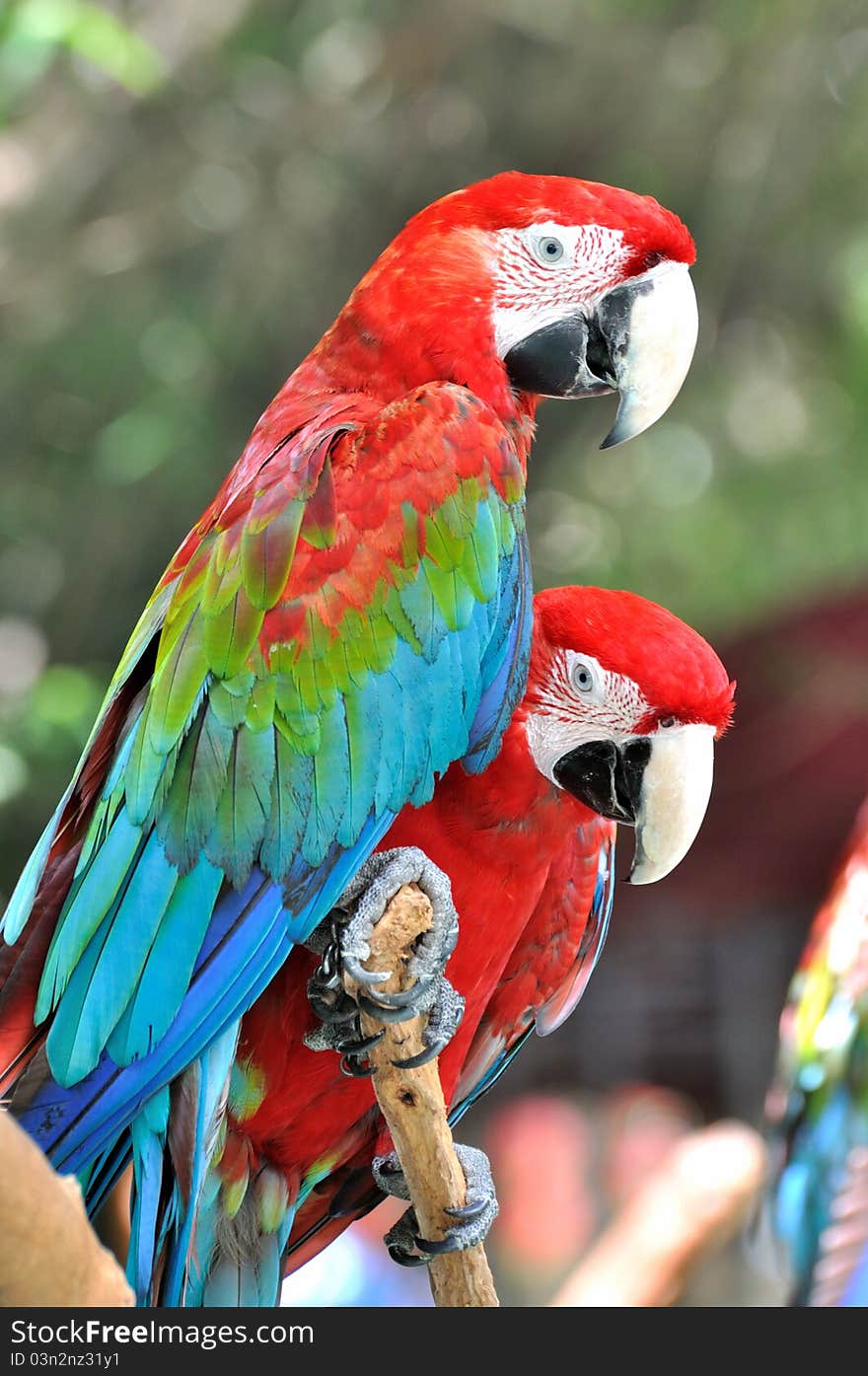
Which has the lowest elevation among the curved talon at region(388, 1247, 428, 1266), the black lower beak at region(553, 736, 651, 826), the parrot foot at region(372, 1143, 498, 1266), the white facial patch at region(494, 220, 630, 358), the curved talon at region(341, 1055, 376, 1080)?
the curved talon at region(388, 1247, 428, 1266)

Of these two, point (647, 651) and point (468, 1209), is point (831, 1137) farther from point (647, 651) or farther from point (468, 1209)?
point (647, 651)

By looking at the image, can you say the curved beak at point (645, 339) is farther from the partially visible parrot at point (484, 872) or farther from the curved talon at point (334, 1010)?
the curved talon at point (334, 1010)

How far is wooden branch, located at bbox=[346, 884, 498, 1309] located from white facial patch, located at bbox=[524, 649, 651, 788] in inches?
6.3

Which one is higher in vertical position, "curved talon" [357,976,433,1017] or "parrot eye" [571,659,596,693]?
"parrot eye" [571,659,596,693]

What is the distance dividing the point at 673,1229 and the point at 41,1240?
1.04 m

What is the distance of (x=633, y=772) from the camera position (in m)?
0.90

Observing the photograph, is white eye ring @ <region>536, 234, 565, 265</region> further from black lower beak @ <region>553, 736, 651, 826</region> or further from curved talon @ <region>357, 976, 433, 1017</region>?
curved talon @ <region>357, 976, 433, 1017</region>

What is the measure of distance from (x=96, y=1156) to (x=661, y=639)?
1.60 ft

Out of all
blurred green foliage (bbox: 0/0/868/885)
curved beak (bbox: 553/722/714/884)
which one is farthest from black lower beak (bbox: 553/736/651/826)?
blurred green foliage (bbox: 0/0/868/885)

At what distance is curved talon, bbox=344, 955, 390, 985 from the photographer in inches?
31.3

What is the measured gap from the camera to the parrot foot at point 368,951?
2.66 ft

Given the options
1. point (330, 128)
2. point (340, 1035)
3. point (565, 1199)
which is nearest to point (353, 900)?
point (340, 1035)

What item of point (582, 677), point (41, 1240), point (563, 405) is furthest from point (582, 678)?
point (563, 405)
